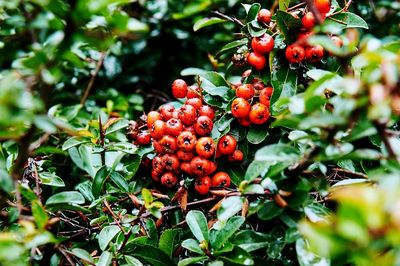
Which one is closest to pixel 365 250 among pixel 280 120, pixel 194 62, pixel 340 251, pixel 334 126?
pixel 340 251

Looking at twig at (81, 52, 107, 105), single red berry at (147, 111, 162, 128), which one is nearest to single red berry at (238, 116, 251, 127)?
single red berry at (147, 111, 162, 128)

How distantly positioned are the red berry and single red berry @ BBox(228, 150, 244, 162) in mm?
506

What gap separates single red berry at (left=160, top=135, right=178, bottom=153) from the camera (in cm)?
160

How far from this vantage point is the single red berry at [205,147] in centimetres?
157

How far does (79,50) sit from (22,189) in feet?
4.67

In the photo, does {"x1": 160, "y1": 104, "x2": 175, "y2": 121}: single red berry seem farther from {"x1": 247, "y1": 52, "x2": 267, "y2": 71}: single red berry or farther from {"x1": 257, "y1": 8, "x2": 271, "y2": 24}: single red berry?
{"x1": 257, "y1": 8, "x2": 271, "y2": 24}: single red berry

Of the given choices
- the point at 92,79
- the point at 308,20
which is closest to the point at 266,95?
the point at 308,20

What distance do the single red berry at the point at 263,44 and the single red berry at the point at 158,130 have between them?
1.46 ft

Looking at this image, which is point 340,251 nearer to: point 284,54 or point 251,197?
point 251,197

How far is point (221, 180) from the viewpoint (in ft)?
5.24

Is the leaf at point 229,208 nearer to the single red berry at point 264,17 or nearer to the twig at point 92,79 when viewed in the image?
the single red berry at point 264,17

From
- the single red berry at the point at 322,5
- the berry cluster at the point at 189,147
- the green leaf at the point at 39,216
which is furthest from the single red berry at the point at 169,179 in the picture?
the single red berry at the point at 322,5

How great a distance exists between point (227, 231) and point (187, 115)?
0.44 m

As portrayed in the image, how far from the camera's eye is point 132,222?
156 centimetres
